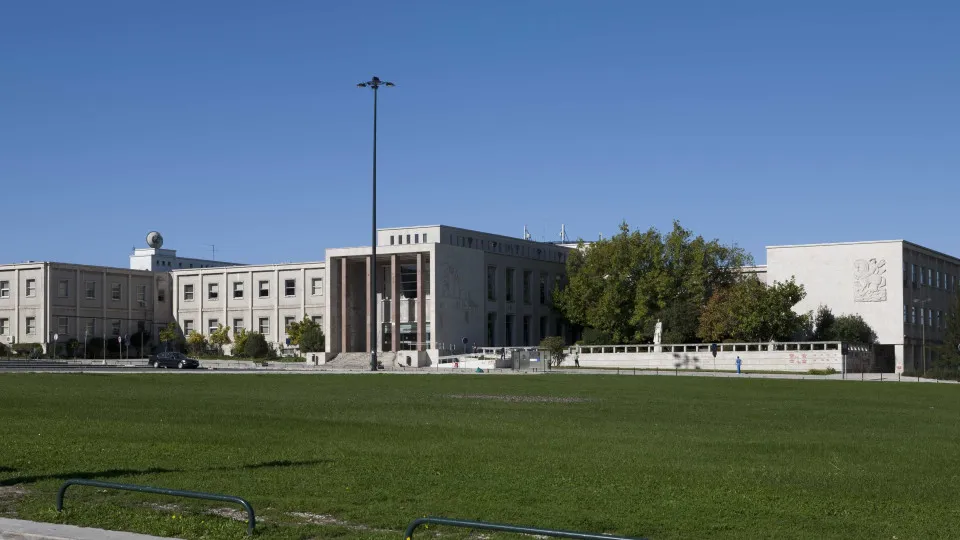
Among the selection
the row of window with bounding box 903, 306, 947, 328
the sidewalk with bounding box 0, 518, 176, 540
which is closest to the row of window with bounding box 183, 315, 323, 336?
the row of window with bounding box 903, 306, 947, 328

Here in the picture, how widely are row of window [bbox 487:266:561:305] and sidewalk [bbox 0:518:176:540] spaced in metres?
104

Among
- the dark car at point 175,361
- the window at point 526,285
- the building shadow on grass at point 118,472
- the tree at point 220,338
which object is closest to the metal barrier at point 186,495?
the building shadow on grass at point 118,472

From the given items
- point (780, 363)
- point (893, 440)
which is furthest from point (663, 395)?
point (780, 363)

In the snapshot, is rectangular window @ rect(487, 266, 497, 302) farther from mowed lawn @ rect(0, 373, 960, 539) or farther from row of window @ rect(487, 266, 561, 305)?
mowed lawn @ rect(0, 373, 960, 539)

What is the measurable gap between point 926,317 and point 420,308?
155ft

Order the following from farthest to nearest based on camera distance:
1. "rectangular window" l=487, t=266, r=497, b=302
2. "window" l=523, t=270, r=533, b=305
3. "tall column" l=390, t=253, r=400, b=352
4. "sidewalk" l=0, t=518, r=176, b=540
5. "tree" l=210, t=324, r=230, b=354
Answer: "tree" l=210, t=324, r=230, b=354 → "window" l=523, t=270, r=533, b=305 → "rectangular window" l=487, t=266, r=497, b=302 → "tall column" l=390, t=253, r=400, b=352 → "sidewalk" l=0, t=518, r=176, b=540

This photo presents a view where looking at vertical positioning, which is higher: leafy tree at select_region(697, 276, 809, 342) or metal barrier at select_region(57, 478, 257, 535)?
leafy tree at select_region(697, 276, 809, 342)

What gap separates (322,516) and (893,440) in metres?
14.7

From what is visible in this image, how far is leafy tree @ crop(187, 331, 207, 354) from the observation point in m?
124

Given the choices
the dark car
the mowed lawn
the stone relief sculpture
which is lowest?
the dark car

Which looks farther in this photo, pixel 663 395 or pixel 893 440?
pixel 663 395

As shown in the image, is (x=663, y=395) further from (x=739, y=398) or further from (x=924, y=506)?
(x=924, y=506)

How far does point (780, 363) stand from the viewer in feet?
305

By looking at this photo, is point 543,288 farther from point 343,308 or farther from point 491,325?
point 343,308
